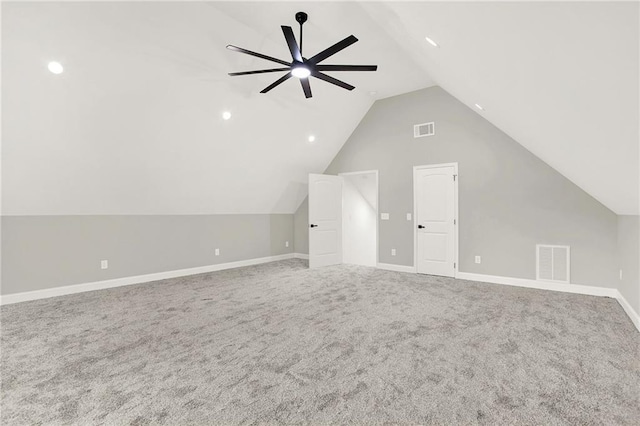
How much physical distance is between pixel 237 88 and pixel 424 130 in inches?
135

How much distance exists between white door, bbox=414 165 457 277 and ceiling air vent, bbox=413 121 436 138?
645mm

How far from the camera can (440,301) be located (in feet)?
12.9

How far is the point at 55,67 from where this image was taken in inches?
122

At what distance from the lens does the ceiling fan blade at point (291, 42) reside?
259 centimetres

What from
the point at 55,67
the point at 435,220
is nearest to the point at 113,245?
the point at 55,67

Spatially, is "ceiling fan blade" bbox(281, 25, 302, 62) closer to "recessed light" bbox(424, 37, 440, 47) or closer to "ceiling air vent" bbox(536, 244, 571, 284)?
"recessed light" bbox(424, 37, 440, 47)

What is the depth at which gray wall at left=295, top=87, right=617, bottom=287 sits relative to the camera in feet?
13.9

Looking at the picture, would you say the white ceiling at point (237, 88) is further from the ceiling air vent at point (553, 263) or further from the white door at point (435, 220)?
the white door at point (435, 220)

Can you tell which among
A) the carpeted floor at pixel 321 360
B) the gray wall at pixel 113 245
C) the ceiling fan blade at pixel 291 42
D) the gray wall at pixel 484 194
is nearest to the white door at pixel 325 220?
the gray wall at pixel 484 194

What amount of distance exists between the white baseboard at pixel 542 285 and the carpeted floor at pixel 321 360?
0.79 feet

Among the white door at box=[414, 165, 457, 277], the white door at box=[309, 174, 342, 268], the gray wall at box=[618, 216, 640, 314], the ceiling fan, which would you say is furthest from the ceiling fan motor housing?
the gray wall at box=[618, 216, 640, 314]

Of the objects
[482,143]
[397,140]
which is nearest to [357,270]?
[397,140]

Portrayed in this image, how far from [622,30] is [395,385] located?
2.12 m

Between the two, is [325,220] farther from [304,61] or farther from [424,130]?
[304,61]
